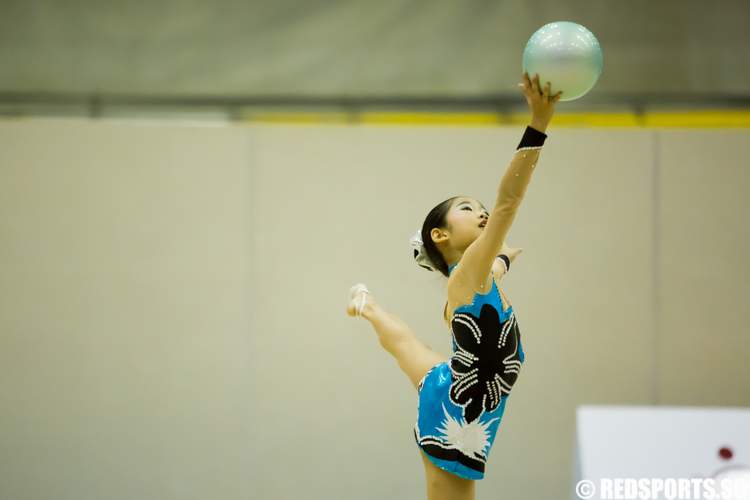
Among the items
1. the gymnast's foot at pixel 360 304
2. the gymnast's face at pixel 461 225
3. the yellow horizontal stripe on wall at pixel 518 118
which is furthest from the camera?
the yellow horizontal stripe on wall at pixel 518 118

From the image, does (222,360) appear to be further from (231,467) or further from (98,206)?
(98,206)

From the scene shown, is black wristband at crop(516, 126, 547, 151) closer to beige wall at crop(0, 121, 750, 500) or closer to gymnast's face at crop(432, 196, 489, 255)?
A: gymnast's face at crop(432, 196, 489, 255)

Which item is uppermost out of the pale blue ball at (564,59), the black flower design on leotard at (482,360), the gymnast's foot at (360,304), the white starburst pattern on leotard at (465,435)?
the pale blue ball at (564,59)

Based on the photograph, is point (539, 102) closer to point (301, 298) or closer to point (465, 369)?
point (465, 369)

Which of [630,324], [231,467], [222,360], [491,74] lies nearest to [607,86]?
[491,74]

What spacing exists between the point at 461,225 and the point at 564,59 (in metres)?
0.71

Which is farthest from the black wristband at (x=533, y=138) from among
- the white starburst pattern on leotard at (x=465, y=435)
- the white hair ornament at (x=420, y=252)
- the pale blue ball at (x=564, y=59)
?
the white starburst pattern on leotard at (x=465, y=435)

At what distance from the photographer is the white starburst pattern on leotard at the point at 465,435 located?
2562mm

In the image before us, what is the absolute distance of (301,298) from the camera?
4121mm

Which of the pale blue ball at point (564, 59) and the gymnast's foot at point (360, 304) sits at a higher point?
the pale blue ball at point (564, 59)

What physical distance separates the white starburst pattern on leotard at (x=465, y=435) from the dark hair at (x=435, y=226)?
0.50 meters

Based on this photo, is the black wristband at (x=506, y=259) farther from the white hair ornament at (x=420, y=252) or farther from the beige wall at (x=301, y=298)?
the beige wall at (x=301, y=298)

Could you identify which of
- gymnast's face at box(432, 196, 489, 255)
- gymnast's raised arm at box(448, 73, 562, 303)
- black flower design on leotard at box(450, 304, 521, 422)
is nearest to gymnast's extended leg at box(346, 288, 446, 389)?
black flower design on leotard at box(450, 304, 521, 422)

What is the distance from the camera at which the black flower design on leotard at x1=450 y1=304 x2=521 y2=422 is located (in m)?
2.52
